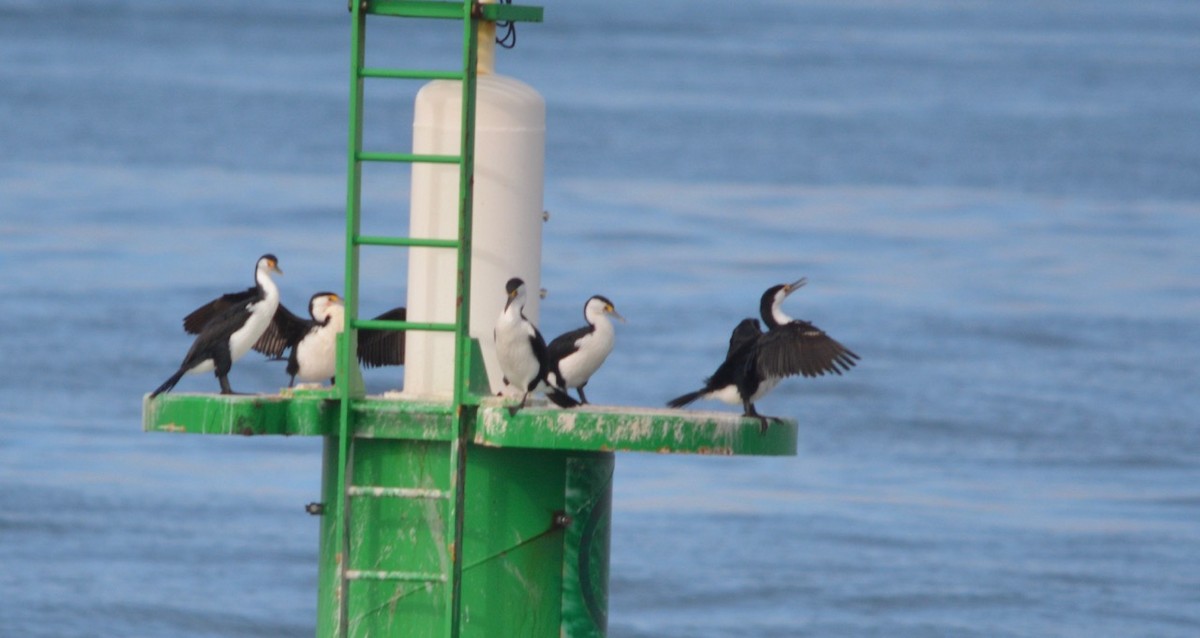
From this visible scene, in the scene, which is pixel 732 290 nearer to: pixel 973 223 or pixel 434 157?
pixel 973 223

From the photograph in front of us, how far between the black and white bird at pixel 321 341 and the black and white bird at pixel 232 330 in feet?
0.53

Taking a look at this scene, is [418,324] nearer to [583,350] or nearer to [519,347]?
[519,347]

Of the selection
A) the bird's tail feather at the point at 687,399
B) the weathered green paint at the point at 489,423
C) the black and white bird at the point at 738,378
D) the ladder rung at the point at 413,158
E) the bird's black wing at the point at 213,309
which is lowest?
the weathered green paint at the point at 489,423

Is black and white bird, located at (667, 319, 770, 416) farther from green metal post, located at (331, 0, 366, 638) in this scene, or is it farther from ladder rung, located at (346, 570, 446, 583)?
green metal post, located at (331, 0, 366, 638)

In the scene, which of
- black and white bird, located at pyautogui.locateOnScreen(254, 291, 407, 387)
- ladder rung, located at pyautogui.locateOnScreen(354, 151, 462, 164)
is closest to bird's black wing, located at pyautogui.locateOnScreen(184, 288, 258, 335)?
black and white bird, located at pyautogui.locateOnScreen(254, 291, 407, 387)

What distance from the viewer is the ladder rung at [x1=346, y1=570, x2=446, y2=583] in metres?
6.80

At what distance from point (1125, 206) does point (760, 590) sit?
24002 mm

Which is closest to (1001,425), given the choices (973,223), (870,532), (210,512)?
(870,532)

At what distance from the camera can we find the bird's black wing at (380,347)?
7562 mm

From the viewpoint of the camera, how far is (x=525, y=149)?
697 cm

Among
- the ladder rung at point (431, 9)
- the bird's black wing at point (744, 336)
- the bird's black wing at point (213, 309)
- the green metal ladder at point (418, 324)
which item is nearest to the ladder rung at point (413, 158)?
the green metal ladder at point (418, 324)

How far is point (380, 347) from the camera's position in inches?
299

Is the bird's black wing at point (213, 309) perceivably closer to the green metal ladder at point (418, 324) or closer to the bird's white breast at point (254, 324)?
the bird's white breast at point (254, 324)

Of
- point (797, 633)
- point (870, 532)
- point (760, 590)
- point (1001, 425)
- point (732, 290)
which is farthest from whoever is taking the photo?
point (732, 290)
